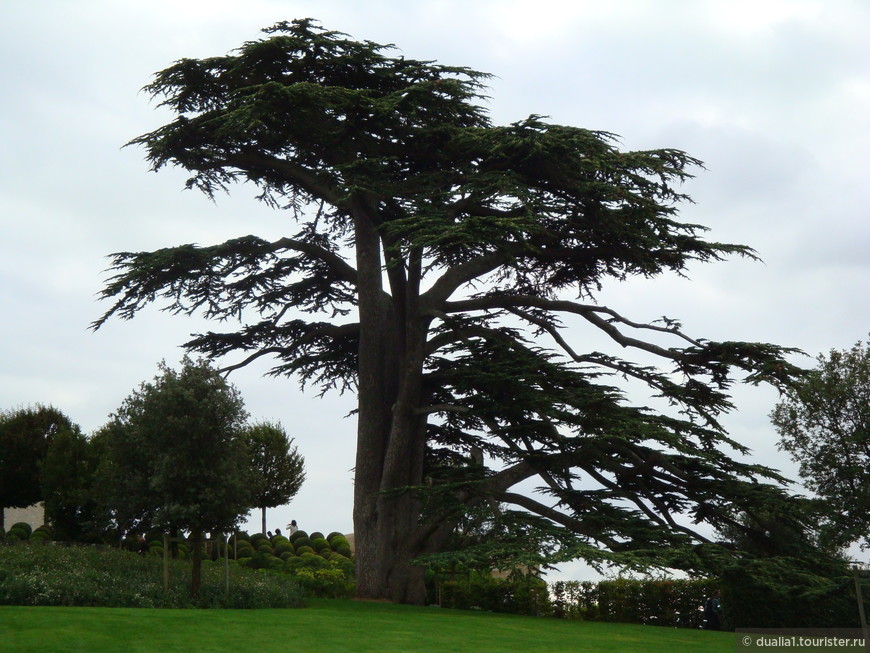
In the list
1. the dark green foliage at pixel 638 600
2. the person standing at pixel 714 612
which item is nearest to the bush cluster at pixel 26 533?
the dark green foliage at pixel 638 600

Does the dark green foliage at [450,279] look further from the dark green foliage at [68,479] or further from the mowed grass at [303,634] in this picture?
the dark green foliage at [68,479]

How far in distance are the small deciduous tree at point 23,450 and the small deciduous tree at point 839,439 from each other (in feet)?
89.2

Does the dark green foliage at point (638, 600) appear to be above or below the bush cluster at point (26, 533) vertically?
below

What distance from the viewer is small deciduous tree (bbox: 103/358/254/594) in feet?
65.7

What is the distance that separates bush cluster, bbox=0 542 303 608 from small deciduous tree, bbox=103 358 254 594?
0.87m

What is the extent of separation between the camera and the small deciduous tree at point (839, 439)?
31203 mm

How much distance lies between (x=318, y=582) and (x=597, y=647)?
1121cm

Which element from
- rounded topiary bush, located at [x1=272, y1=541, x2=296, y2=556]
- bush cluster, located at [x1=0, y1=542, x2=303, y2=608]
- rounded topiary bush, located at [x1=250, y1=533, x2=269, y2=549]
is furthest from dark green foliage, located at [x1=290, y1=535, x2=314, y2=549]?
bush cluster, located at [x1=0, y1=542, x2=303, y2=608]

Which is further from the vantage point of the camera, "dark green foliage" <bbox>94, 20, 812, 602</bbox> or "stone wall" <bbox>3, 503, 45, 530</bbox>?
"stone wall" <bbox>3, 503, 45, 530</bbox>

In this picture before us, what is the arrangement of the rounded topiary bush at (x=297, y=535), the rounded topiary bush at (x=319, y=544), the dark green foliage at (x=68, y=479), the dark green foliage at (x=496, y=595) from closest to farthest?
the dark green foliage at (x=496, y=595), the dark green foliage at (x=68, y=479), the rounded topiary bush at (x=319, y=544), the rounded topiary bush at (x=297, y=535)

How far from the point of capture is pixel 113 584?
769 inches

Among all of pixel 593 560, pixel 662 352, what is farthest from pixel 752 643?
pixel 662 352

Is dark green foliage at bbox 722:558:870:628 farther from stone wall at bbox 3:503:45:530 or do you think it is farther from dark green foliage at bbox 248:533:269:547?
stone wall at bbox 3:503:45:530

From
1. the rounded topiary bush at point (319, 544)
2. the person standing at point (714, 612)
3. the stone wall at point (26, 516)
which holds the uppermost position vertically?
the stone wall at point (26, 516)
